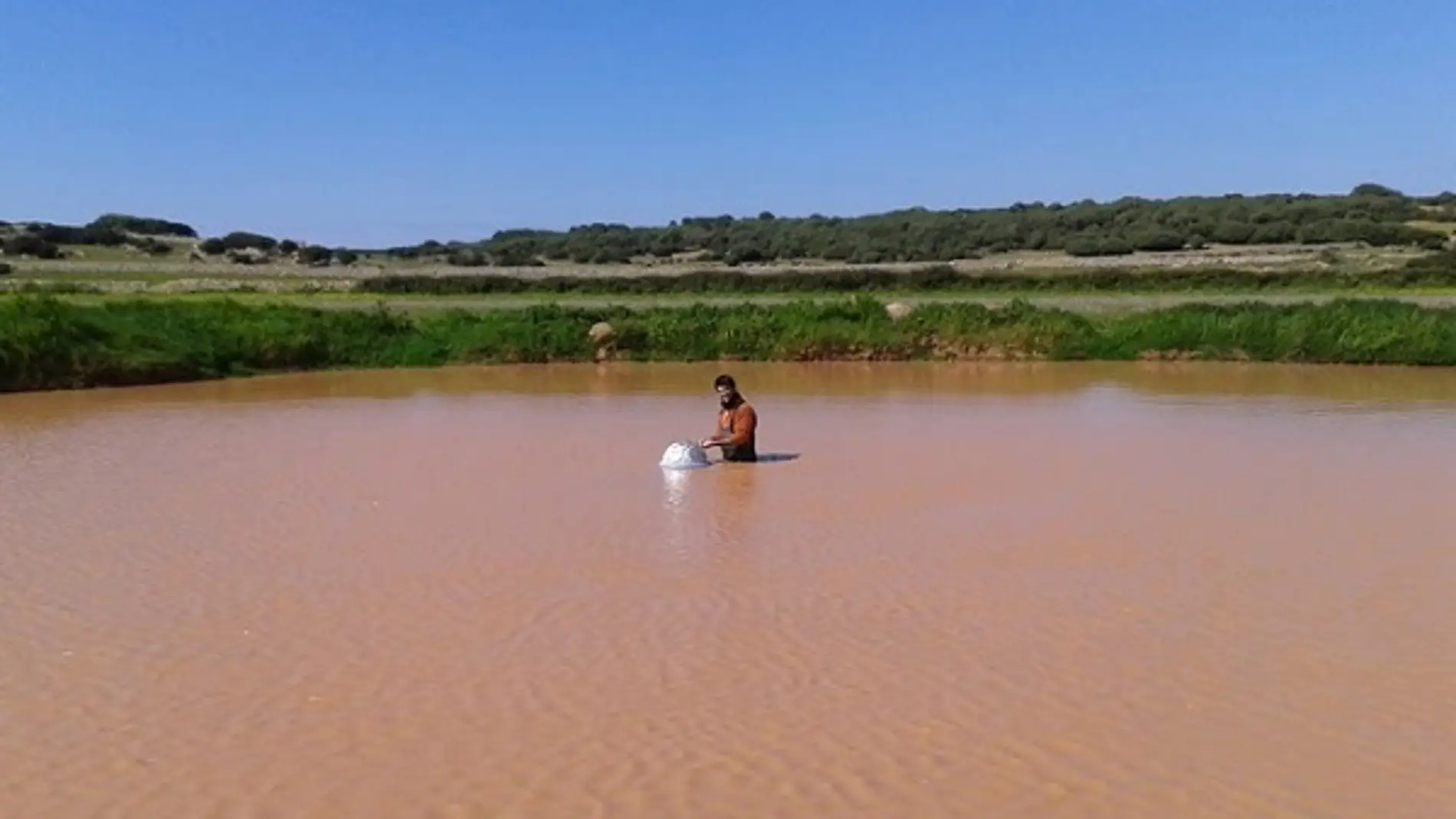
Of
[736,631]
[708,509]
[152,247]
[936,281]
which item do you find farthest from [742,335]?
[152,247]

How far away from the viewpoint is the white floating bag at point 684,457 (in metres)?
13.0

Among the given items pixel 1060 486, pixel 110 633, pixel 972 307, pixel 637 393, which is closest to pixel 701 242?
pixel 972 307

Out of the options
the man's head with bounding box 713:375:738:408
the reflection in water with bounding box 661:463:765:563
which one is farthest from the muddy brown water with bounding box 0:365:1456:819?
the man's head with bounding box 713:375:738:408

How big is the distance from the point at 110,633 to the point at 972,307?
2277cm

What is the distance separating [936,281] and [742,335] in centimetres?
1400

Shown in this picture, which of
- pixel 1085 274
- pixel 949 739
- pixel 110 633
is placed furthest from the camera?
pixel 1085 274

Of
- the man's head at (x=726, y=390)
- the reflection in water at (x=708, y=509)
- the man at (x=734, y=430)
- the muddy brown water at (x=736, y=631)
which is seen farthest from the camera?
the man at (x=734, y=430)

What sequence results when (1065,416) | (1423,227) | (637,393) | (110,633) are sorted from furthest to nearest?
(1423,227) → (637,393) → (1065,416) → (110,633)

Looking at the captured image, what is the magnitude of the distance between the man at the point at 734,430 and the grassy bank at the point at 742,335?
13.9 metres

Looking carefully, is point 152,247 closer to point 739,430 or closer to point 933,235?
point 933,235

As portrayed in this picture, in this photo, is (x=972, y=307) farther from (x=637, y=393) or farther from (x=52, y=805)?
(x=52, y=805)

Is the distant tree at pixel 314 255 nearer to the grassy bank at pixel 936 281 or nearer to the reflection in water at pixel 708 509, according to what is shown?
the grassy bank at pixel 936 281

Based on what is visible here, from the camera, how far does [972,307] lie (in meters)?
28.7

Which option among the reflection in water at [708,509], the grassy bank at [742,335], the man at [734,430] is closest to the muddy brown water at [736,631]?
the reflection in water at [708,509]
